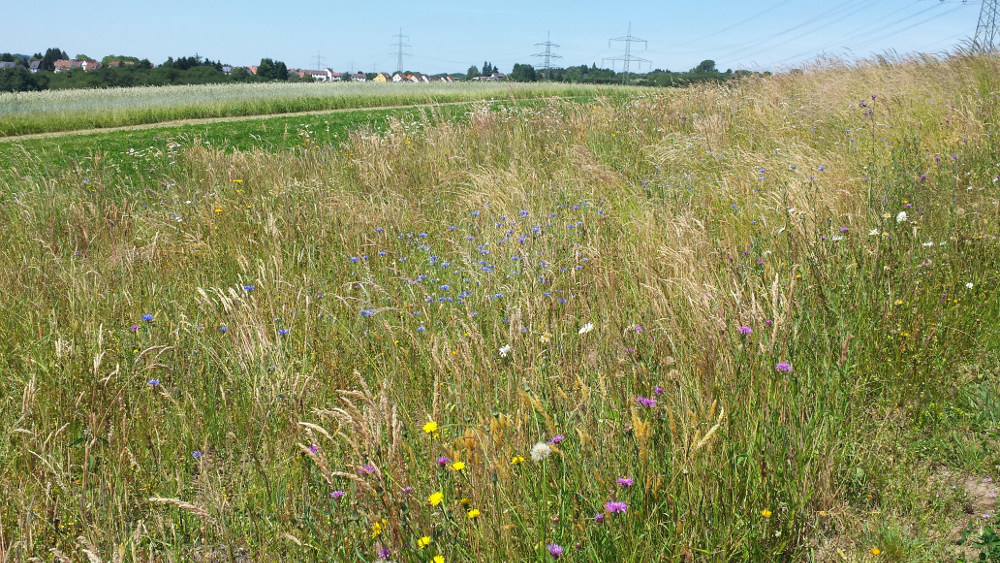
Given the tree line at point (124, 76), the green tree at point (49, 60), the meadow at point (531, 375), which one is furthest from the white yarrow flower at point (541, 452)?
Result: the green tree at point (49, 60)

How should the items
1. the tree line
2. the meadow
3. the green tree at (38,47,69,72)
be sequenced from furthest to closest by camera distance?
1. the green tree at (38,47,69,72)
2. the tree line
3. the meadow

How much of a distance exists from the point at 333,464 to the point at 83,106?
29204 mm

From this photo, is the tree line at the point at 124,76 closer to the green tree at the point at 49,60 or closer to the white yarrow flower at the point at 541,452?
the green tree at the point at 49,60

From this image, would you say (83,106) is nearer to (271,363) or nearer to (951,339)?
(271,363)

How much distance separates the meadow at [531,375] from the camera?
161 centimetres

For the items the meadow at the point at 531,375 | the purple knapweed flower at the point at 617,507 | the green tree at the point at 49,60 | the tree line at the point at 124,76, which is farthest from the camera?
the green tree at the point at 49,60

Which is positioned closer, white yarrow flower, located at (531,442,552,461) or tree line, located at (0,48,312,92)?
white yarrow flower, located at (531,442,552,461)

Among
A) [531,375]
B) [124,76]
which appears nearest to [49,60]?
[124,76]

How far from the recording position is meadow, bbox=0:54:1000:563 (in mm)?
1613

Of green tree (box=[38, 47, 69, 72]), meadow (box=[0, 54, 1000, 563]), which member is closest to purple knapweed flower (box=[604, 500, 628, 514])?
meadow (box=[0, 54, 1000, 563])

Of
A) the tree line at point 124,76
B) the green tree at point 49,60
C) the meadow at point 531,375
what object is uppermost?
the green tree at point 49,60

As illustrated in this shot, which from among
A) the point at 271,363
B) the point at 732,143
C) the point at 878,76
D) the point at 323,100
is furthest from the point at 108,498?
the point at 323,100

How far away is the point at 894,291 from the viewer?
101 inches

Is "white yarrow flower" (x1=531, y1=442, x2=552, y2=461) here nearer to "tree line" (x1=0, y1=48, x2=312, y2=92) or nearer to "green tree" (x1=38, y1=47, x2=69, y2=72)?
"tree line" (x1=0, y1=48, x2=312, y2=92)
